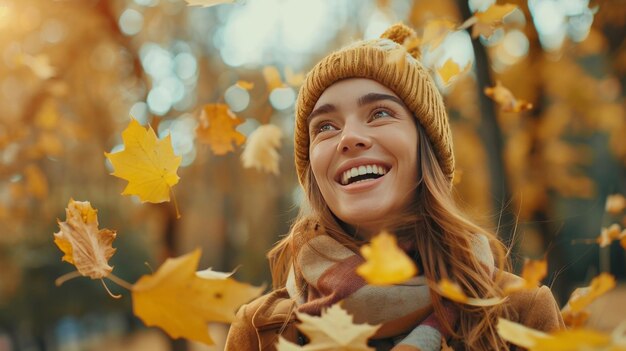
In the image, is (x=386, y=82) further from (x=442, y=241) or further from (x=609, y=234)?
(x=609, y=234)

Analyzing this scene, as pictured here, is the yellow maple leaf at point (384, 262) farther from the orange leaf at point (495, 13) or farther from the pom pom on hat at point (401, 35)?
the pom pom on hat at point (401, 35)

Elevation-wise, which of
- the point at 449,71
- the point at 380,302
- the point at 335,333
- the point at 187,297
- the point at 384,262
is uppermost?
the point at 449,71

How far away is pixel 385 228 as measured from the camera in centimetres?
162

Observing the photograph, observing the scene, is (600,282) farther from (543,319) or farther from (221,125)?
(221,125)

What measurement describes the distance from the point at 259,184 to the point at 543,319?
1130 cm

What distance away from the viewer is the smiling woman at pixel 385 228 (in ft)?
4.72

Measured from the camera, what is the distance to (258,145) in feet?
7.27

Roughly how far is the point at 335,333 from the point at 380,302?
0.35m

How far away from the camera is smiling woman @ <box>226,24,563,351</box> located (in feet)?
4.72

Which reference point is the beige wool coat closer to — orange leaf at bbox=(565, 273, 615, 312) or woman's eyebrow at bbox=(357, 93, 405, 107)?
orange leaf at bbox=(565, 273, 615, 312)

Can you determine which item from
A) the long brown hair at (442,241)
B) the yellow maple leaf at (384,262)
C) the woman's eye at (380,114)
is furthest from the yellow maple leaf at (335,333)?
the woman's eye at (380,114)

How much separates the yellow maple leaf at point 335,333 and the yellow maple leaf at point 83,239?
463mm

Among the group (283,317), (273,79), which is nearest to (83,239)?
(283,317)

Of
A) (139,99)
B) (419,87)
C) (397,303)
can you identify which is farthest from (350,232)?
(139,99)
